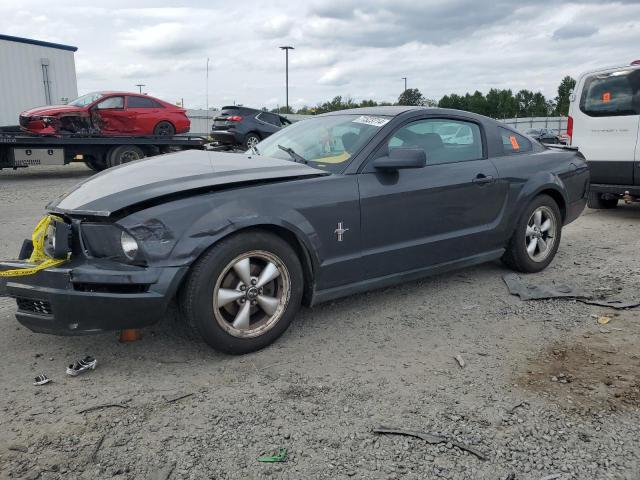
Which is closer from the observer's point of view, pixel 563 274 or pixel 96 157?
pixel 563 274

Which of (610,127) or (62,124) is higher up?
(62,124)

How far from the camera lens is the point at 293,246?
3.55 meters

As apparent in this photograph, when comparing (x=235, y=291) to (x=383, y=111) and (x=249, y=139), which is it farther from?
(x=249, y=139)

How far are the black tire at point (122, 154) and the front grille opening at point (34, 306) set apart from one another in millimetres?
10674

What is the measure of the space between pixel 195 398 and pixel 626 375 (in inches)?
92.5

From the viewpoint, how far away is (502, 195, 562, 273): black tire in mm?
4859

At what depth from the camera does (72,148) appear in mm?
12805

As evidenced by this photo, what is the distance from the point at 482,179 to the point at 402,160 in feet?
3.31

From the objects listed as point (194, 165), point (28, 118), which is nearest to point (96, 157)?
point (28, 118)

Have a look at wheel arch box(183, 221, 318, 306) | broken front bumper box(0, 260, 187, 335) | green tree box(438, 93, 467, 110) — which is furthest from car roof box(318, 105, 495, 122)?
green tree box(438, 93, 467, 110)

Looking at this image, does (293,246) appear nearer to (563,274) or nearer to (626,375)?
(626,375)

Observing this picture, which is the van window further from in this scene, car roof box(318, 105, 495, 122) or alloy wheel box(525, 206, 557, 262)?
car roof box(318, 105, 495, 122)

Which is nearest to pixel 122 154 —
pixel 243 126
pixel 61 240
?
pixel 243 126

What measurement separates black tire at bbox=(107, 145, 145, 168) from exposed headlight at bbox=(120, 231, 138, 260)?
428 inches
